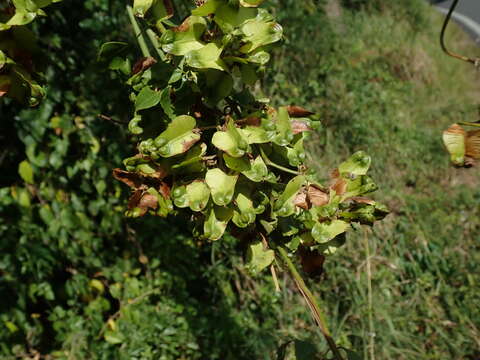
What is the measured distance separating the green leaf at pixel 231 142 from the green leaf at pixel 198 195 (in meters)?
0.06

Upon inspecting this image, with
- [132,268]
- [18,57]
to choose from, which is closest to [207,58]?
[18,57]

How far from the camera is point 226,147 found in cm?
46

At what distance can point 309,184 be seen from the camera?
53 centimetres

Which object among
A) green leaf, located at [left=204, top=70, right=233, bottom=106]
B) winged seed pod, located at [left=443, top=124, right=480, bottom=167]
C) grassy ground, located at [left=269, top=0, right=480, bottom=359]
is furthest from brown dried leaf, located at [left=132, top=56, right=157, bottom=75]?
grassy ground, located at [left=269, top=0, right=480, bottom=359]

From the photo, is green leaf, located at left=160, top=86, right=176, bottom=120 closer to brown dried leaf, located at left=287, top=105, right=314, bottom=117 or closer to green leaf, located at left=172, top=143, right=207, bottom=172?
green leaf, located at left=172, top=143, right=207, bottom=172

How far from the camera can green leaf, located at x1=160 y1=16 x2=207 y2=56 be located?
1.46 feet

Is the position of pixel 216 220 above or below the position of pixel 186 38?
below

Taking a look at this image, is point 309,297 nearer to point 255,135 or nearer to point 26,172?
point 255,135

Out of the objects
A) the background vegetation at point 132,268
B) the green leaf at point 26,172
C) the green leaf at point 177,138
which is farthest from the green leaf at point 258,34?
the green leaf at point 26,172

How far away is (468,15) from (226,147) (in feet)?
27.9

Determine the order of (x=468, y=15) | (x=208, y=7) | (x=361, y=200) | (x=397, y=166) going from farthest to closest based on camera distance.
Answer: (x=468, y=15) → (x=397, y=166) → (x=361, y=200) → (x=208, y=7)

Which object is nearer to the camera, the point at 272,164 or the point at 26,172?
the point at 272,164

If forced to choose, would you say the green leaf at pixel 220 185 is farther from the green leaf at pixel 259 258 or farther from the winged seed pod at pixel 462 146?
the winged seed pod at pixel 462 146

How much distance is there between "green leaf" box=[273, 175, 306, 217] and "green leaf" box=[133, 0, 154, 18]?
0.25m
